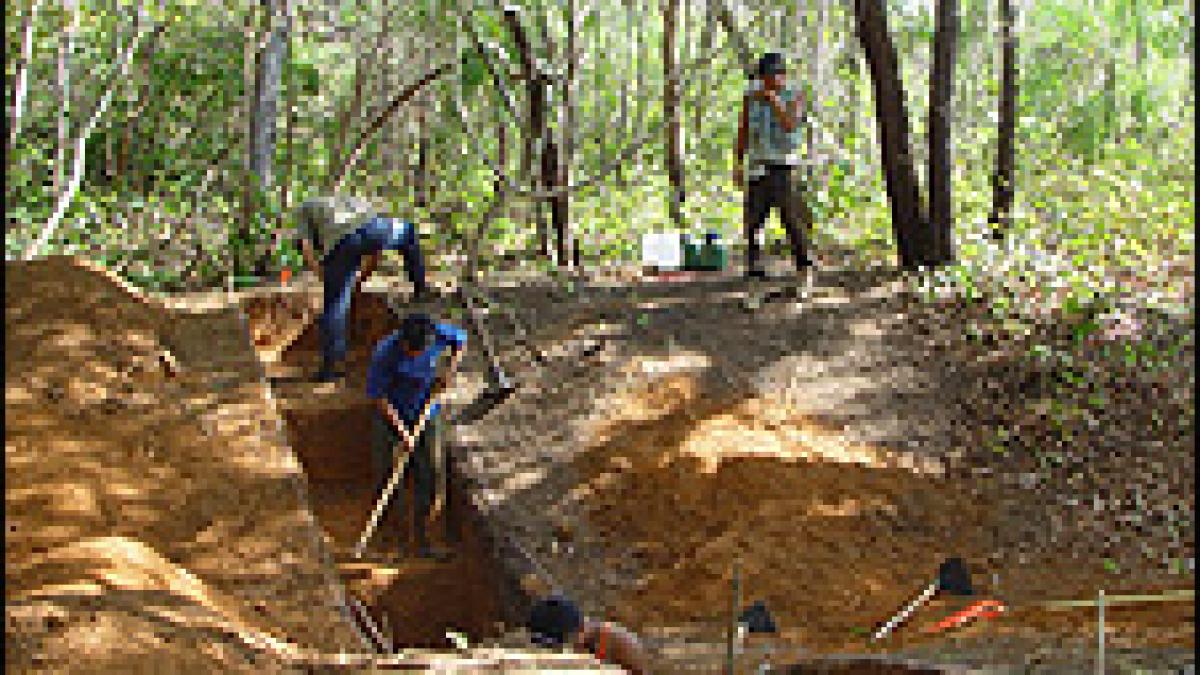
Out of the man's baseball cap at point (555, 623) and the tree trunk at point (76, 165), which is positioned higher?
the tree trunk at point (76, 165)

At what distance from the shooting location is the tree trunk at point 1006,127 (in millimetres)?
12828

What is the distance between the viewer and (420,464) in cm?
869

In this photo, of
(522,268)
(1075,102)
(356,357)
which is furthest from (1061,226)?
(1075,102)

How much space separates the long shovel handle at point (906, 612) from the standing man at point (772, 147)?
4.30 m

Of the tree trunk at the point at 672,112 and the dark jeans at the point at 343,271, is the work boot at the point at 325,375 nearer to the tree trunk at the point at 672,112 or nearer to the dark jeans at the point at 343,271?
the dark jeans at the point at 343,271

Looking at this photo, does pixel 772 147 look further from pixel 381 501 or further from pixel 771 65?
pixel 381 501

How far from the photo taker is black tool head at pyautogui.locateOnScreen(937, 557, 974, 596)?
24.6 feet

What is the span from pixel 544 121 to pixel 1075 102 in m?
14.4

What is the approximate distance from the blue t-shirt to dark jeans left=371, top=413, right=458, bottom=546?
15 centimetres

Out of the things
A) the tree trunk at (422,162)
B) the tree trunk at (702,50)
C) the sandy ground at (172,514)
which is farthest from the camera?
the tree trunk at (702,50)

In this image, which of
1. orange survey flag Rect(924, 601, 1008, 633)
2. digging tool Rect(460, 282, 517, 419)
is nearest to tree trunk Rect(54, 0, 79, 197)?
digging tool Rect(460, 282, 517, 419)

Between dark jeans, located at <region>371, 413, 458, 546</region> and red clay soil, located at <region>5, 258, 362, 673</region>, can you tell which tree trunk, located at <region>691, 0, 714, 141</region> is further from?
dark jeans, located at <region>371, 413, 458, 546</region>

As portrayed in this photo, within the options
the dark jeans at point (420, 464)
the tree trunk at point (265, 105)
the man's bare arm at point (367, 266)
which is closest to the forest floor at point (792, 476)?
the dark jeans at point (420, 464)

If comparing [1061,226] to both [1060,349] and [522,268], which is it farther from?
[522,268]
